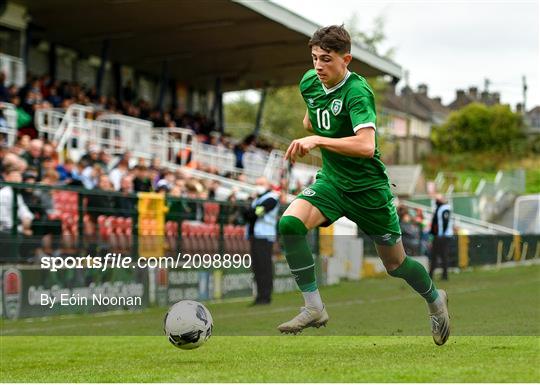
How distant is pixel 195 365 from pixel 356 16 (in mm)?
56020

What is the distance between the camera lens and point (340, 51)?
25.5 feet

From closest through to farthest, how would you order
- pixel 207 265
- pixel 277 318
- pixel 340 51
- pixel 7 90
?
pixel 340 51, pixel 277 318, pixel 207 265, pixel 7 90

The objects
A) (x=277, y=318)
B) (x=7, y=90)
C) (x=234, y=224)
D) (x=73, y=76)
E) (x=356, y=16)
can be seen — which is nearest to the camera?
(x=277, y=318)

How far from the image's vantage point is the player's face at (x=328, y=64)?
7.75 meters

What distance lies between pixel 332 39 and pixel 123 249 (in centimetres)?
899

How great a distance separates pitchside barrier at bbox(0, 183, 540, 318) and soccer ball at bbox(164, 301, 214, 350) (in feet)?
17.9

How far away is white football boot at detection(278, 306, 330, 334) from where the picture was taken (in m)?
8.05

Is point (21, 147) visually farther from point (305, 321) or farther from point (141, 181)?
point (305, 321)

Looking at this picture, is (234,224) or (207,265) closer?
(207,265)

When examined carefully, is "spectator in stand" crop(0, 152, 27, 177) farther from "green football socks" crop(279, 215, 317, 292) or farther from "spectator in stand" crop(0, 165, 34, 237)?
"green football socks" crop(279, 215, 317, 292)

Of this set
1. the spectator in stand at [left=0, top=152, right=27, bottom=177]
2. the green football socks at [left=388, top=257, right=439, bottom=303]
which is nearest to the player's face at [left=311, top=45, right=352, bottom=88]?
the green football socks at [left=388, top=257, right=439, bottom=303]

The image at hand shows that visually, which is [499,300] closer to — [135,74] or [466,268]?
[466,268]

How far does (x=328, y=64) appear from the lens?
306 inches

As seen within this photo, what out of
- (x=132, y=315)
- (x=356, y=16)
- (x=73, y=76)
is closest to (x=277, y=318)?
(x=132, y=315)
